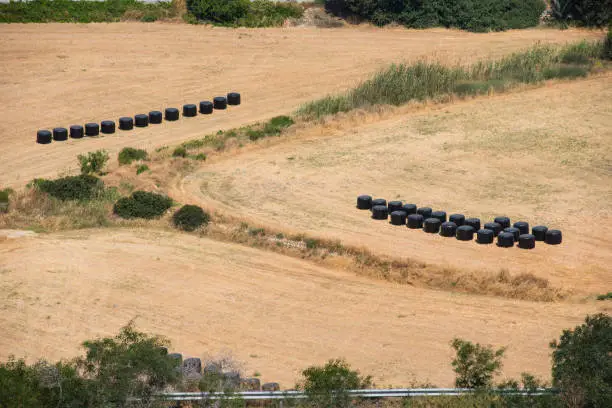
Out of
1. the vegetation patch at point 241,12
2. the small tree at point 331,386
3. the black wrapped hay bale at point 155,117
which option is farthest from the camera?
the vegetation patch at point 241,12

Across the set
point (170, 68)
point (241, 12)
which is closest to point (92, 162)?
point (170, 68)

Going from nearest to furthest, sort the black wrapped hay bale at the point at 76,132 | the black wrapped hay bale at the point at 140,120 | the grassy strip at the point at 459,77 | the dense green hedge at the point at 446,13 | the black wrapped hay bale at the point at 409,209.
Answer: the black wrapped hay bale at the point at 409,209
the black wrapped hay bale at the point at 76,132
the black wrapped hay bale at the point at 140,120
the grassy strip at the point at 459,77
the dense green hedge at the point at 446,13

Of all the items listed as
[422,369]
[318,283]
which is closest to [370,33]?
[318,283]

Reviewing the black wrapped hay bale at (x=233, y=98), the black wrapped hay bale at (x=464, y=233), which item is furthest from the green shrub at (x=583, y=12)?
the black wrapped hay bale at (x=464, y=233)

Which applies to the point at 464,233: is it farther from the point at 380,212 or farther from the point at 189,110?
the point at 189,110

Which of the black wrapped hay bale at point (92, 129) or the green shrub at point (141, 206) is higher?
the black wrapped hay bale at point (92, 129)

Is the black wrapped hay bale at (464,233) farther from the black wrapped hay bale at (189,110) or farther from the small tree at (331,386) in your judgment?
the black wrapped hay bale at (189,110)

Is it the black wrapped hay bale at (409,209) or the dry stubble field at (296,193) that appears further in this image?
the black wrapped hay bale at (409,209)
